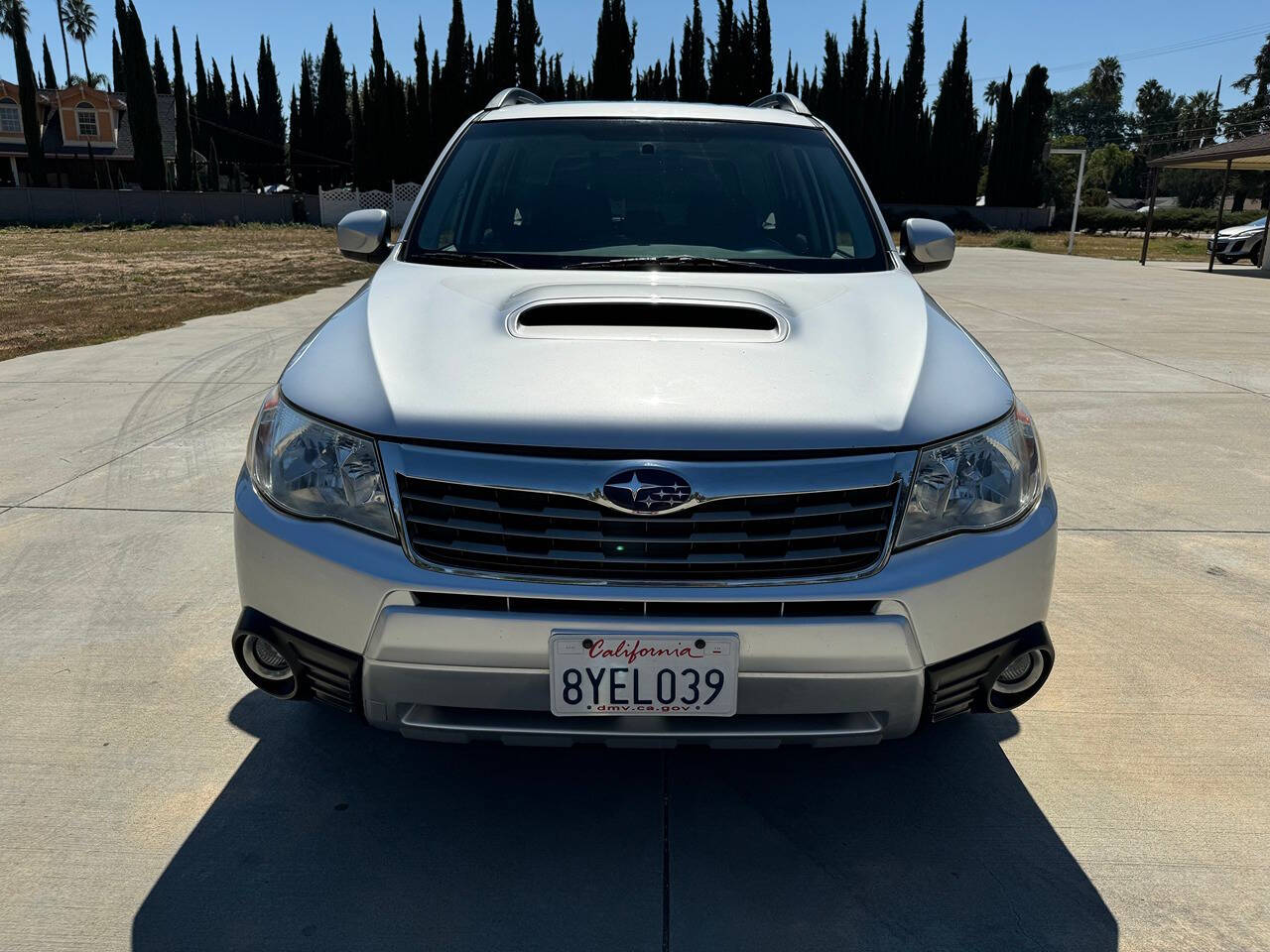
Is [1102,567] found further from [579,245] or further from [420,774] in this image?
[420,774]

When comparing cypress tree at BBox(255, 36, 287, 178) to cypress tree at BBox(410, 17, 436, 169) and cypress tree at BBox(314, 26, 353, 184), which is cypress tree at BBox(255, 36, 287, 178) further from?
cypress tree at BBox(410, 17, 436, 169)

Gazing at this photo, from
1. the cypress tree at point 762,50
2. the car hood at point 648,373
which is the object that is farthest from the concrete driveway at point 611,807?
the cypress tree at point 762,50

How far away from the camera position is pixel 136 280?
16516 millimetres

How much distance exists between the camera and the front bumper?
6.58 feet

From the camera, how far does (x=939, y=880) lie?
2256 millimetres

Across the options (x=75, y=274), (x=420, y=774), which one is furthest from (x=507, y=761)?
(x=75, y=274)

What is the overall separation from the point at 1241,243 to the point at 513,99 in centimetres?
2610

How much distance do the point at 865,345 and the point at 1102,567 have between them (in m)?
2.22

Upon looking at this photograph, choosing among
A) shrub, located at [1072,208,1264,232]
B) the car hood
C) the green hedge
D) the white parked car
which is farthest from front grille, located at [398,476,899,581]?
the green hedge

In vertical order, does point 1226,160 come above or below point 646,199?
above

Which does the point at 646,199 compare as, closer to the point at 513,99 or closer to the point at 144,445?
the point at 513,99

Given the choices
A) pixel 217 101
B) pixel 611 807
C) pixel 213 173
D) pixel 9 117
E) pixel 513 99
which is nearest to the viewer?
pixel 611 807

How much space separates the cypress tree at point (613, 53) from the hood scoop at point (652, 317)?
139ft

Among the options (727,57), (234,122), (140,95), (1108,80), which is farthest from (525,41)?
(1108,80)
